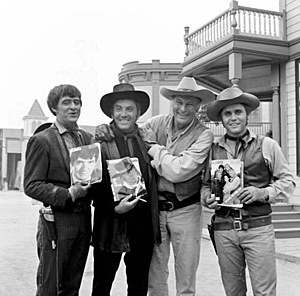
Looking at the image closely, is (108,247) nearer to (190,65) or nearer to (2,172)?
(190,65)

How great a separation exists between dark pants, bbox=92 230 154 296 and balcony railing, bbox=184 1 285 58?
8320 mm

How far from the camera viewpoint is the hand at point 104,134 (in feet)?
10.0

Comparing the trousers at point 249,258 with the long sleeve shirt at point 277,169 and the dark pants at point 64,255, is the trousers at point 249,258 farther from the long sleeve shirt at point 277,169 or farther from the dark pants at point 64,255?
the dark pants at point 64,255

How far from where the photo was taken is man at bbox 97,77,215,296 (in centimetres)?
302

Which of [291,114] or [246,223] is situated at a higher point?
[291,114]

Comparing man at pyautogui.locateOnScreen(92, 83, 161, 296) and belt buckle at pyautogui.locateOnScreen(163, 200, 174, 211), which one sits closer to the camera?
man at pyautogui.locateOnScreen(92, 83, 161, 296)

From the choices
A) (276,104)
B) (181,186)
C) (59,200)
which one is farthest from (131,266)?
(276,104)

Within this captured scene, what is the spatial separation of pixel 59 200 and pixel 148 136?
2.82 feet

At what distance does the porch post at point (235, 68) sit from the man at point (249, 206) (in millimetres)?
7517

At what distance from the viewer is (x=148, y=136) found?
3217 millimetres

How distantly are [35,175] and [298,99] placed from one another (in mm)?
8776

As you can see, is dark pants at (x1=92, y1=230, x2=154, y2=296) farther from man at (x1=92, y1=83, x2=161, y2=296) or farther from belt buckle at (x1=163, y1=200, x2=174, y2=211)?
belt buckle at (x1=163, y1=200, x2=174, y2=211)

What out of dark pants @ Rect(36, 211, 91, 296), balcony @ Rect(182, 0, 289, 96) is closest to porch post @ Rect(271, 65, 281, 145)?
balcony @ Rect(182, 0, 289, 96)

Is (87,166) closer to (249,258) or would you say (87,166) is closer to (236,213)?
(236,213)
